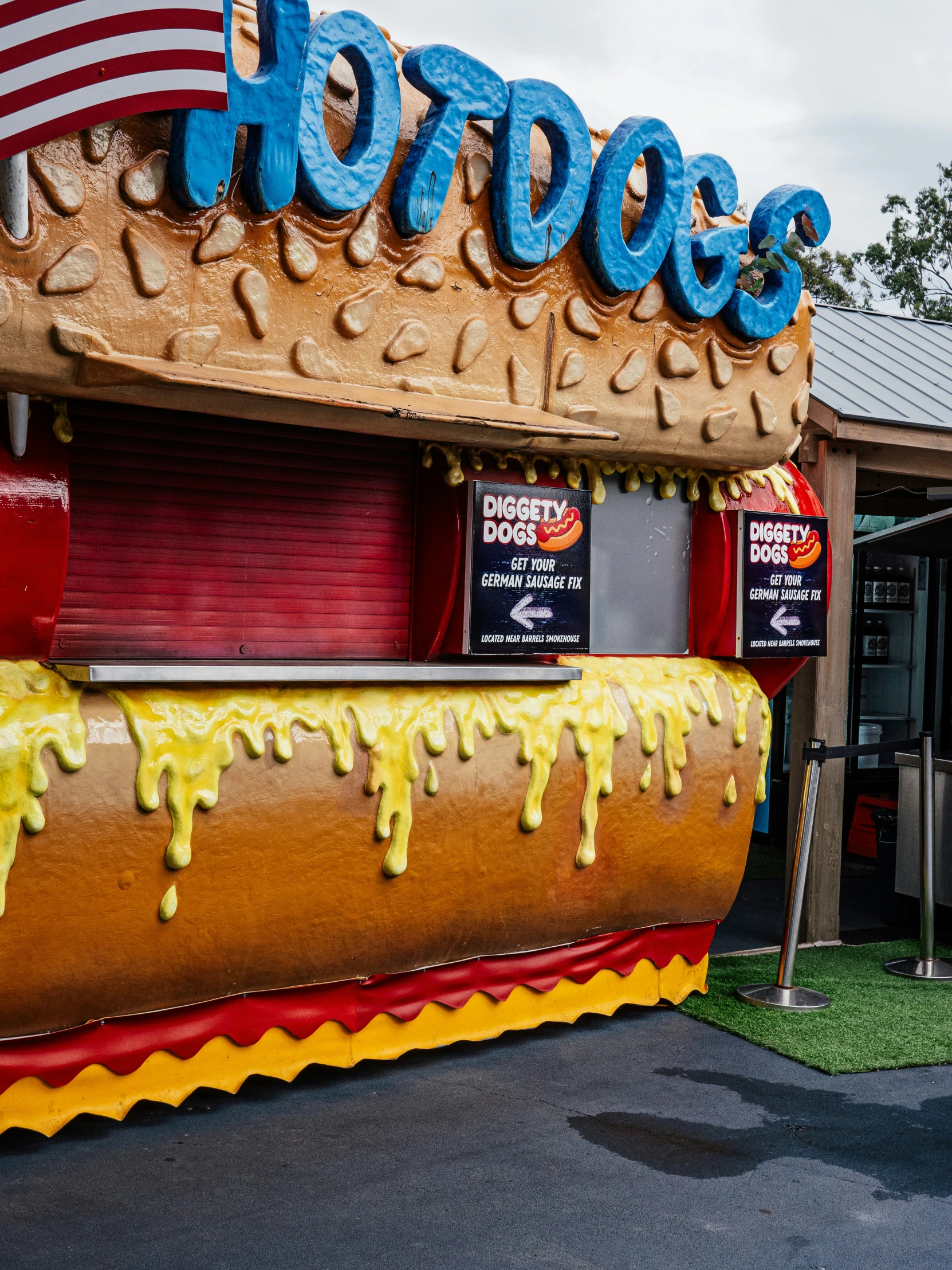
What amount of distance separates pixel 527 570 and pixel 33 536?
223cm

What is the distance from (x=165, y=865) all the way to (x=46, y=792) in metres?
0.55

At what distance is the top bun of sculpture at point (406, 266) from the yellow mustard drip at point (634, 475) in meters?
0.13

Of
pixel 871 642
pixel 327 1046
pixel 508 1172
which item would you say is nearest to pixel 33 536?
pixel 327 1046

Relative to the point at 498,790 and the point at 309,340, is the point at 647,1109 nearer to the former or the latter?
the point at 498,790

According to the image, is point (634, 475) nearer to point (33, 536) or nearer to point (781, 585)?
point (781, 585)

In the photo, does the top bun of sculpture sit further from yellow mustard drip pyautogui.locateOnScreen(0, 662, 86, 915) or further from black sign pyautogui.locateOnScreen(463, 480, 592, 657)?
yellow mustard drip pyautogui.locateOnScreen(0, 662, 86, 915)

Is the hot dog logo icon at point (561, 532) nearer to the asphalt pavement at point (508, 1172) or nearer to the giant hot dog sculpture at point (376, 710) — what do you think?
the giant hot dog sculpture at point (376, 710)

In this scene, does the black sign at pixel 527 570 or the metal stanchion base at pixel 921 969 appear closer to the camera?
the black sign at pixel 527 570

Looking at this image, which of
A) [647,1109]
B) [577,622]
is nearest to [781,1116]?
[647,1109]

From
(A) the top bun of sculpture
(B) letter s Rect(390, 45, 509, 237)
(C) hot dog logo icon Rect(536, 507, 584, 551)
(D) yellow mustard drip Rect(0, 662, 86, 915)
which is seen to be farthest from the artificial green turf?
(B) letter s Rect(390, 45, 509, 237)

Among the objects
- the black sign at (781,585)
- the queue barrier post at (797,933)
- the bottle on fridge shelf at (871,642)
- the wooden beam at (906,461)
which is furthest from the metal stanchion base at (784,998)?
the bottle on fridge shelf at (871,642)

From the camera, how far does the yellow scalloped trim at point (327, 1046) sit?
4.88 meters

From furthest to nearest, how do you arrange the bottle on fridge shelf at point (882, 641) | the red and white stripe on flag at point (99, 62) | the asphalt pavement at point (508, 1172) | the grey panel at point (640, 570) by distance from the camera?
the bottle on fridge shelf at point (882, 641) → the grey panel at point (640, 570) → the asphalt pavement at point (508, 1172) → the red and white stripe on flag at point (99, 62)

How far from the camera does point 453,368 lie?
5539 mm
